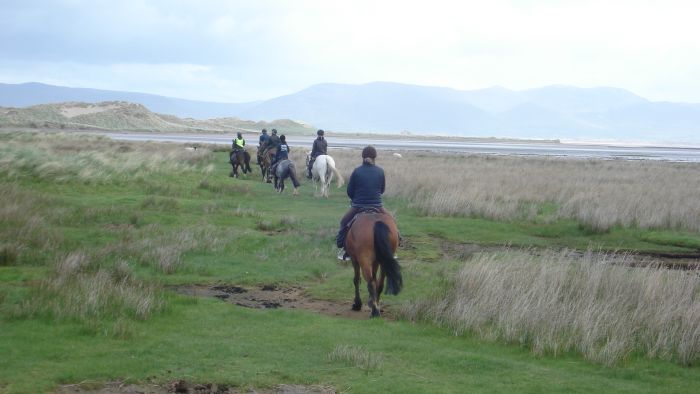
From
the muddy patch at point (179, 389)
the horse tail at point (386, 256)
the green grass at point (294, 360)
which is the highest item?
the horse tail at point (386, 256)

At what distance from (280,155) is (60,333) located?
18.3 meters

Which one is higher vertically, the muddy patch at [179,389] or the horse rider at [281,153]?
the horse rider at [281,153]

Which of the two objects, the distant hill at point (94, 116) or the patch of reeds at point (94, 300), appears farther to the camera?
the distant hill at point (94, 116)

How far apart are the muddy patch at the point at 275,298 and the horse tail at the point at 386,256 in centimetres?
55

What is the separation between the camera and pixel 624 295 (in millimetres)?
11008

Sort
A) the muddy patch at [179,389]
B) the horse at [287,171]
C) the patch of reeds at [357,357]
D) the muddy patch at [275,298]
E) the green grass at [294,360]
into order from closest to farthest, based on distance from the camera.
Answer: the muddy patch at [179,389], the green grass at [294,360], the patch of reeds at [357,357], the muddy patch at [275,298], the horse at [287,171]

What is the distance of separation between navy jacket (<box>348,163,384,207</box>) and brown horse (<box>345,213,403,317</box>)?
27 cm

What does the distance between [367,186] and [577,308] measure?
11.4 feet

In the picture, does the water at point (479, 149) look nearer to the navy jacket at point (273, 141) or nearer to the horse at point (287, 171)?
the navy jacket at point (273, 141)

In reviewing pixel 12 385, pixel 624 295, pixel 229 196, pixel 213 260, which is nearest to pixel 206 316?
pixel 12 385

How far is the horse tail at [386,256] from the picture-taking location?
1071 centimetres

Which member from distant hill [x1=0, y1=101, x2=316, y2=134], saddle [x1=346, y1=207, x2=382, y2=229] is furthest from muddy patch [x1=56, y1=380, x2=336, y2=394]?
distant hill [x1=0, y1=101, x2=316, y2=134]

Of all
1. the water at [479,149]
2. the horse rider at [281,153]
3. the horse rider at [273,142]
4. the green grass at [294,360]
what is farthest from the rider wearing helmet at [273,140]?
the water at [479,149]

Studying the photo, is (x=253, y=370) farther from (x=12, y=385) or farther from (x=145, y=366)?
(x=12, y=385)
